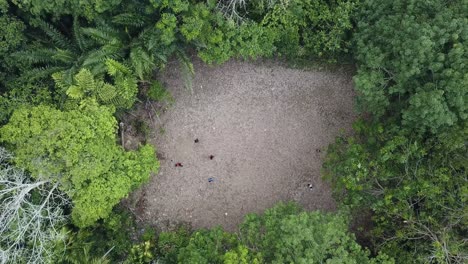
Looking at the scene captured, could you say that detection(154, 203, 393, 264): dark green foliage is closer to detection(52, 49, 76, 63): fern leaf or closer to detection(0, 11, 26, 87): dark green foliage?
detection(52, 49, 76, 63): fern leaf

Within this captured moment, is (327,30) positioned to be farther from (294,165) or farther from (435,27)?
(294,165)

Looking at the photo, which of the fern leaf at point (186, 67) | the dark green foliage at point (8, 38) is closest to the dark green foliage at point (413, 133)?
the fern leaf at point (186, 67)

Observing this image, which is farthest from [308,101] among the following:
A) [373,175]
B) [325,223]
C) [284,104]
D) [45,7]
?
[45,7]

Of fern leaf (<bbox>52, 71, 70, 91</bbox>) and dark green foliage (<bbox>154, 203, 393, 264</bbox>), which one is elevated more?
fern leaf (<bbox>52, 71, 70, 91</bbox>)

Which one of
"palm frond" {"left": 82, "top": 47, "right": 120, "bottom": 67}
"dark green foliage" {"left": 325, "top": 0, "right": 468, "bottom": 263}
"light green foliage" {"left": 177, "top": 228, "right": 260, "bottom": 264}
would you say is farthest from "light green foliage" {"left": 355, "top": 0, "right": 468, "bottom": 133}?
"palm frond" {"left": 82, "top": 47, "right": 120, "bottom": 67}

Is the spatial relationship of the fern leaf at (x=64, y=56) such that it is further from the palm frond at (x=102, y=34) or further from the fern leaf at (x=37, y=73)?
the palm frond at (x=102, y=34)

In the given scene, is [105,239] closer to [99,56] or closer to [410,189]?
[99,56]
